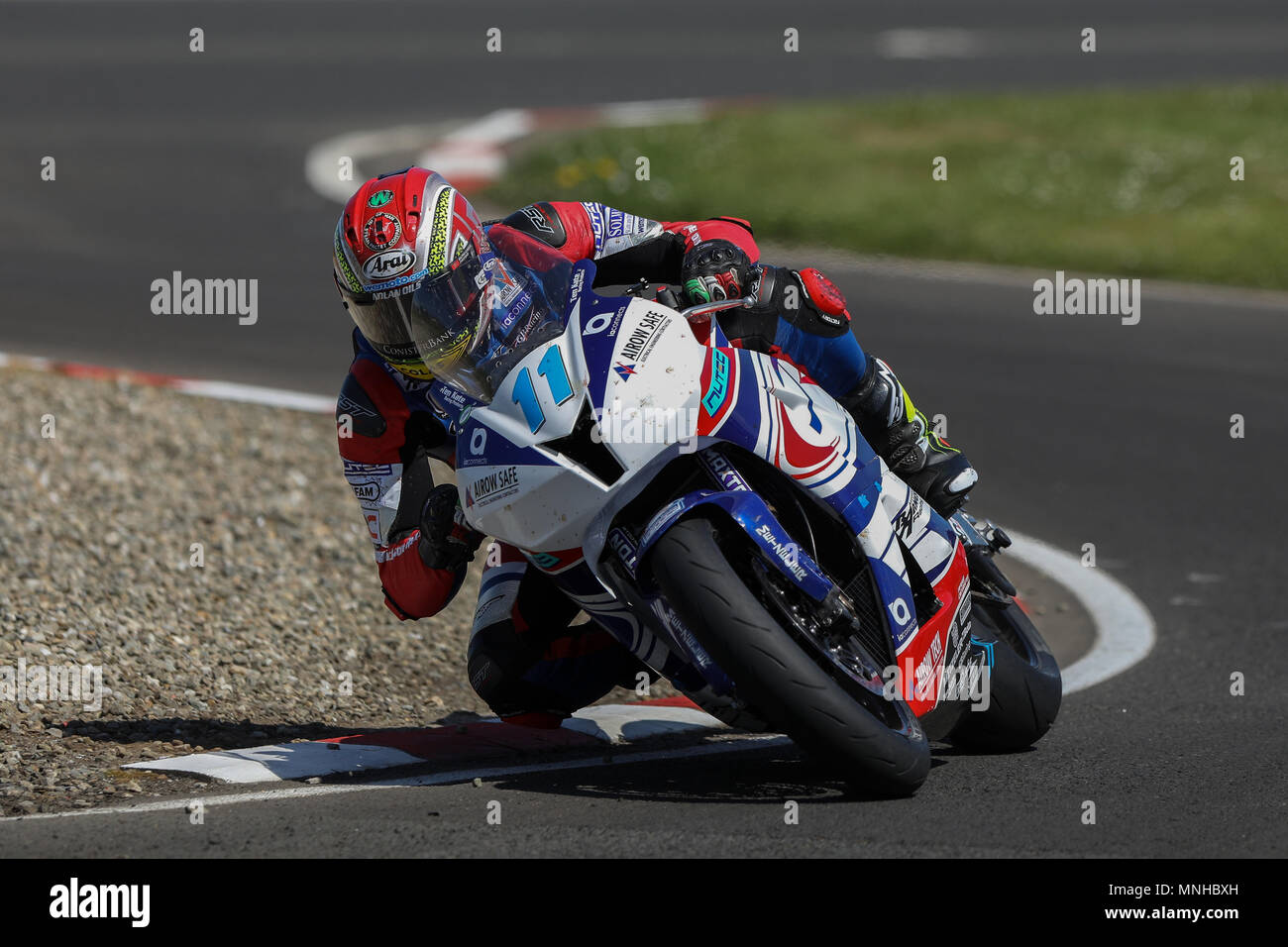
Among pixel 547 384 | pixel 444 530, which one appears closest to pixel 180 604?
pixel 444 530

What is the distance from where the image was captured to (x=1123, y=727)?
5961 mm

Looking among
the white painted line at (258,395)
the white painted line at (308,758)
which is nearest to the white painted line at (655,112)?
the white painted line at (258,395)

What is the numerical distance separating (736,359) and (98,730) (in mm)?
2478

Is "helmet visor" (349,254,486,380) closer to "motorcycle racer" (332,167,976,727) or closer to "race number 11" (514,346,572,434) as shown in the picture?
"motorcycle racer" (332,167,976,727)

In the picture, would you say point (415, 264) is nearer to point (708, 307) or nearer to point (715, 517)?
point (708, 307)

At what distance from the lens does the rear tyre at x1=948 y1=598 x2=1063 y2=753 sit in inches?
213

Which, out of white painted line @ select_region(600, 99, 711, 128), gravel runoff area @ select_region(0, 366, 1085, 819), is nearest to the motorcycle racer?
gravel runoff area @ select_region(0, 366, 1085, 819)

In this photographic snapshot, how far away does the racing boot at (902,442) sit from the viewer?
555 centimetres

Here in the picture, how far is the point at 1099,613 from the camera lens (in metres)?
7.71

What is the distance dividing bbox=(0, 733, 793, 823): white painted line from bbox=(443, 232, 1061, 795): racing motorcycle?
61cm

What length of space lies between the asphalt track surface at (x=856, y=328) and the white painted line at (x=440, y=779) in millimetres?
102

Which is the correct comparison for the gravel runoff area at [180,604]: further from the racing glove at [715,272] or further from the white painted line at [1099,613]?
the racing glove at [715,272]
